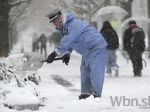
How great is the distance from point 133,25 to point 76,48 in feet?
25.5

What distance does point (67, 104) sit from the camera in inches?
407

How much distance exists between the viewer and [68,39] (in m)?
10.0

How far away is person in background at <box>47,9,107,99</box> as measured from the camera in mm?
10109

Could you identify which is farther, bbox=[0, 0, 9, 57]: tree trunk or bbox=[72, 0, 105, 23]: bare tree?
bbox=[72, 0, 105, 23]: bare tree

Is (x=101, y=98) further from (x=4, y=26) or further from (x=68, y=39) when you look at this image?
(x=4, y=26)

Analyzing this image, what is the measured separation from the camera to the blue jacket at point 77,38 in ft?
32.8

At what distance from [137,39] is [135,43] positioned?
0.15 m

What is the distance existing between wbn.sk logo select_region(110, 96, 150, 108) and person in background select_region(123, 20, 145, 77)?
6.52 m

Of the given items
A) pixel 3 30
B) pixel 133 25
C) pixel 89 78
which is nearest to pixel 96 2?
pixel 3 30

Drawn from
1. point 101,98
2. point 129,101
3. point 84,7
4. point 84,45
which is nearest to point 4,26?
point 101,98

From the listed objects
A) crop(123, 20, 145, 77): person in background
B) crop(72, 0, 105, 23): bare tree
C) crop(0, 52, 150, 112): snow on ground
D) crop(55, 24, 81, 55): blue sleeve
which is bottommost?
crop(0, 52, 150, 112): snow on ground

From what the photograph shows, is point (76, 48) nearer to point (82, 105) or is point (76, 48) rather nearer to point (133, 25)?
point (82, 105)

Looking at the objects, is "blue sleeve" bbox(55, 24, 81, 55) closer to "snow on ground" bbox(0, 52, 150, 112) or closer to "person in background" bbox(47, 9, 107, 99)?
"person in background" bbox(47, 9, 107, 99)

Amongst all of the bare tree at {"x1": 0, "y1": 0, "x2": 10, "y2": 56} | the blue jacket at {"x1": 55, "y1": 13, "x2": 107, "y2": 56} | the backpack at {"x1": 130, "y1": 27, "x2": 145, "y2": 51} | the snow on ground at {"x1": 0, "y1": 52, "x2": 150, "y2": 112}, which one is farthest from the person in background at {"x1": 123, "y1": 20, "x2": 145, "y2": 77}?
the bare tree at {"x1": 0, "y1": 0, "x2": 10, "y2": 56}
